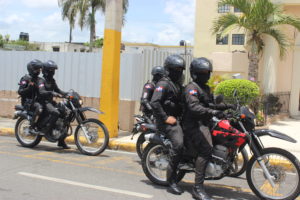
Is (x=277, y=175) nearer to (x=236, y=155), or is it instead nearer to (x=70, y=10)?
(x=236, y=155)

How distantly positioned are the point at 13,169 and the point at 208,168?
131 inches

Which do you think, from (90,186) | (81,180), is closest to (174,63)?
(90,186)

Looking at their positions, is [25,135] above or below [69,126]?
below

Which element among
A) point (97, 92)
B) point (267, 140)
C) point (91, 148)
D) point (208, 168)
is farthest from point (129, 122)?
point (208, 168)

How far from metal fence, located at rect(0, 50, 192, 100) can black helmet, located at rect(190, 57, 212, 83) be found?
5628mm

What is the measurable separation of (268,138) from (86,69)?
552 centimetres

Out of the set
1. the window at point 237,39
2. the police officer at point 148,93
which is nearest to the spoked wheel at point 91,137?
the police officer at point 148,93

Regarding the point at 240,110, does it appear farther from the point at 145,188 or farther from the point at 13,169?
the point at 13,169

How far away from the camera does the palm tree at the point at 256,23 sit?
38.9ft

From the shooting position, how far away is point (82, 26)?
2973 cm

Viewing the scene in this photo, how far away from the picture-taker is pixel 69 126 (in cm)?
804

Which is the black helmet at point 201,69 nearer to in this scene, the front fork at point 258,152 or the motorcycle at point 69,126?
the front fork at point 258,152

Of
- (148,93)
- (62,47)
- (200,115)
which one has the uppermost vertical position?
(62,47)

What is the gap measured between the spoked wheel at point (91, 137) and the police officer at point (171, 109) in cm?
224
